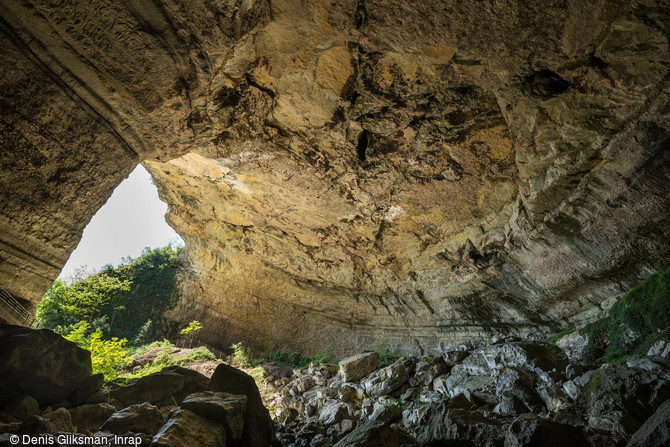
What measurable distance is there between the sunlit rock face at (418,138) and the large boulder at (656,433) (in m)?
4.44

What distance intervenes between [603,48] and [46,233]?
8356mm

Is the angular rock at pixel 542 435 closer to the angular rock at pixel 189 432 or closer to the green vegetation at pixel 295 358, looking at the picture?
the angular rock at pixel 189 432

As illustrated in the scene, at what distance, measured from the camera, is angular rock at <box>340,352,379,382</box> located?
7809 mm

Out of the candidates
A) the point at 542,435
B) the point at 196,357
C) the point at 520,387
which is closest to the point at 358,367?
the point at 520,387

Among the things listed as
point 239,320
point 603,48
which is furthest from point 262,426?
point 239,320

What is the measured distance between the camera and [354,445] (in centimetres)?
311

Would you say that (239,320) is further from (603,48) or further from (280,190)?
(603,48)

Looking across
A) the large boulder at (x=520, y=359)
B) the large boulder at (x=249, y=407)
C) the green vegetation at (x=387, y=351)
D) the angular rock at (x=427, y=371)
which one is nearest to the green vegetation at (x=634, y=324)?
the large boulder at (x=520, y=359)

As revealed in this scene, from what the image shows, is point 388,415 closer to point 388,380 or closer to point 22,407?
point 388,380

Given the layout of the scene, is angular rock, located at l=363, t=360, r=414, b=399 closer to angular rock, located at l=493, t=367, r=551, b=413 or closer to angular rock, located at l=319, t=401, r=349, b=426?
angular rock, located at l=319, t=401, r=349, b=426

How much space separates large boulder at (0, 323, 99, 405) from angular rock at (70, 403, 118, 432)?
27cm

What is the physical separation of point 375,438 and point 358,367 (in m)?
4.93

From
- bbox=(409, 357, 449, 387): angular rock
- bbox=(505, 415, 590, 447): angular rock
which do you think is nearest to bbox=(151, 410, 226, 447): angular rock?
bbox=(505, 415, 590, 447): angular rock

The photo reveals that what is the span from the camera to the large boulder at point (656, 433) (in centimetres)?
204
